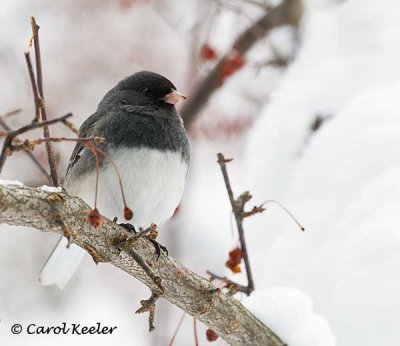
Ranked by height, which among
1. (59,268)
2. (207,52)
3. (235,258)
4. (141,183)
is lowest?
(235,258)

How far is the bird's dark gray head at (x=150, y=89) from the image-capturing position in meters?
2.83

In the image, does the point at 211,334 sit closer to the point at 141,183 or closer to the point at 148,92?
the point at 141,183

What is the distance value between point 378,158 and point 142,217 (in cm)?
101

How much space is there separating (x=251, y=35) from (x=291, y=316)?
2.31 m

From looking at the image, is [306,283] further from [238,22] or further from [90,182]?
[238,22]

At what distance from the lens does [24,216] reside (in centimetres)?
155

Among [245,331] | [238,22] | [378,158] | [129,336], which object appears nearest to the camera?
[245,331]

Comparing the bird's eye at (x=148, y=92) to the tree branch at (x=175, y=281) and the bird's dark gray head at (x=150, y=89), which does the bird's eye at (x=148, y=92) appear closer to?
the bird's dark gray head at (x=150, y=89)

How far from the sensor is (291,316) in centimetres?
197

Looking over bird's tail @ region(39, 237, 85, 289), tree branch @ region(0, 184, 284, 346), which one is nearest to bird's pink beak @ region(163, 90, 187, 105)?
bird's tail @ region(39, 237, 85, 289)

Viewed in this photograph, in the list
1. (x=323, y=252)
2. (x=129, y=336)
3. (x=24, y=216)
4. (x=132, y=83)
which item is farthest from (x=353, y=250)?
(x=129, y=336)

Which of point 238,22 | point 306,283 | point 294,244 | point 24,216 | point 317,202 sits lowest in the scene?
point 24,216

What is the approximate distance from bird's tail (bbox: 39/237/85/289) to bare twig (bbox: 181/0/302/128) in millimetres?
1163

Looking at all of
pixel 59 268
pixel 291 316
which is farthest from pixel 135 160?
pixel 291 316
